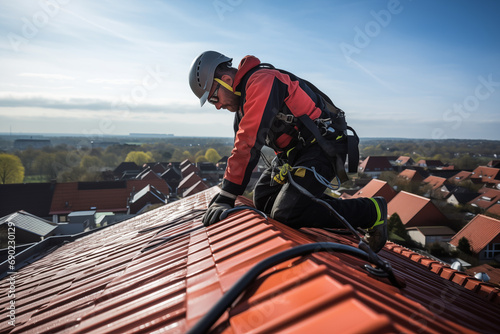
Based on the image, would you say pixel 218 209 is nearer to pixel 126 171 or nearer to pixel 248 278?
pixel 248 278

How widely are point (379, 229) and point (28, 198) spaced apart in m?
30.6

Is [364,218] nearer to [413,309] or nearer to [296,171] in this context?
[296,171]

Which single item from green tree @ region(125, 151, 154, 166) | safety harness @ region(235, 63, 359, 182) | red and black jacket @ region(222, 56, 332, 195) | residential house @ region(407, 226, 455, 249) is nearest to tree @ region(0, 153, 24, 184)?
green tree @ region(125, 151, 154, 166)

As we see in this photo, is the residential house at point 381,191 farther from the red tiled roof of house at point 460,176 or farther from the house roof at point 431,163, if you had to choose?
the house roof at point 431,163

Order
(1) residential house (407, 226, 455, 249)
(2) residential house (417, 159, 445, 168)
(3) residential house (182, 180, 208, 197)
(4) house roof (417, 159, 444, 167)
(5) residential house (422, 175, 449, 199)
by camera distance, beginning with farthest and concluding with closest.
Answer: (4) house roof (417, 159, 444, 167), (2) residential house (417, 159, 445, 168), (3) residential house (182, 180, 208, 197), (5) residential house (422, 175, 449, 199), (1) residential house (407, 226, 455, 249)

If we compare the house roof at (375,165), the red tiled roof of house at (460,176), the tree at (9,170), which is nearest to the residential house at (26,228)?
the tree at (9,170)

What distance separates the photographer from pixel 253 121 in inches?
110

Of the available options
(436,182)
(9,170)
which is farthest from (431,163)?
(9,170)

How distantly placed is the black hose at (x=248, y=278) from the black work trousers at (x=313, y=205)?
1.09m

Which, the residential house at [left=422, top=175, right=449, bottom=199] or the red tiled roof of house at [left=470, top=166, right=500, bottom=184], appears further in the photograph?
the red tiled roof of house at [left=470, top=166, right=500, bottom=184]

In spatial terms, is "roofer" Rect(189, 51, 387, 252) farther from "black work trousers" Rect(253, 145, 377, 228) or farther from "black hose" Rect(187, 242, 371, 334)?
"black hose" Rect(187, 242, 371, 334)

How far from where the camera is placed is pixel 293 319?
3.95 ft

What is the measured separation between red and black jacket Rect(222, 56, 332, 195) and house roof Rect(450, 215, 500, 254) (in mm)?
16920

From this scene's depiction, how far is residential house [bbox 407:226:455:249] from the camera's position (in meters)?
18.6
